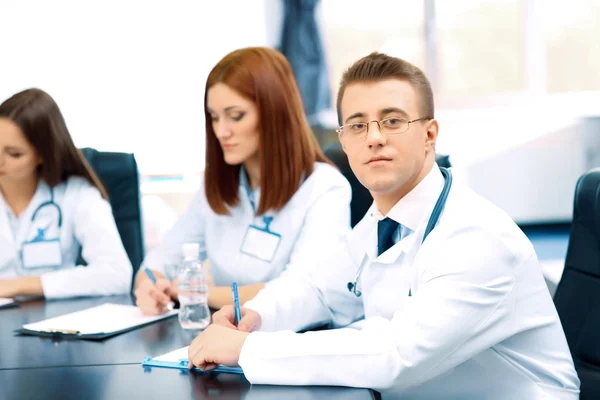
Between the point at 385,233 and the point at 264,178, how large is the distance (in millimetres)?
714

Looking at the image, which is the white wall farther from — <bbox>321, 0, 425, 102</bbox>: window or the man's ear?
the man's ear

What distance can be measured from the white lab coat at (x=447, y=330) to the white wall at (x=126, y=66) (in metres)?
3.98

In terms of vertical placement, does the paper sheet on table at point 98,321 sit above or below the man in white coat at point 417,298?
below

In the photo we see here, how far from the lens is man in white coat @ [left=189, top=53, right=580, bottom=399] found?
118 centimetres

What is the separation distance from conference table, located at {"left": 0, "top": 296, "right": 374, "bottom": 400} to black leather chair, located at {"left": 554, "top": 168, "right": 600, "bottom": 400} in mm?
644

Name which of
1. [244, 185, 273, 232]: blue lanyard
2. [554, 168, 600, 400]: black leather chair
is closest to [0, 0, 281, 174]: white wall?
[244, 185, 273, 232]: blue lanyard

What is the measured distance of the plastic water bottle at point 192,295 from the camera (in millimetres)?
1702

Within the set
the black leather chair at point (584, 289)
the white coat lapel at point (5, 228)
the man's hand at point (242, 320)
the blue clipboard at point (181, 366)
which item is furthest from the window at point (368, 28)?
the blue clipboard at point (181, 366)

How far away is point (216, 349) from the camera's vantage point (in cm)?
128

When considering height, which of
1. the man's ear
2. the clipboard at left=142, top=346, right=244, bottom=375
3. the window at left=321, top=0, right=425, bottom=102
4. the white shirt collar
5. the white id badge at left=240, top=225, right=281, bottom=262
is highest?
the window at left=321, top=0, right=425, bottom=102

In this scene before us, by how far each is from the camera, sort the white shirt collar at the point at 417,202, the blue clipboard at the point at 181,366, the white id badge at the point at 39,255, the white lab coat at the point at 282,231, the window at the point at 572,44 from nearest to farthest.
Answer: the blue clipboard at the point at 181,366
the white shirt collar at the point at 417,202
the white lab coat at the point at 282,231
the white id badge at the point at 39,255
the window at the point at 572,44

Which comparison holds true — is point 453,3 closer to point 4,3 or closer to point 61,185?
point 4,3

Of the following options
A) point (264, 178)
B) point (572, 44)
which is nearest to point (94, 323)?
point (264, 178)

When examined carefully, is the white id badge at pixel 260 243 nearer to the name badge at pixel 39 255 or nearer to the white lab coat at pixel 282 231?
the white lab coat at pixel 282 231
